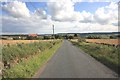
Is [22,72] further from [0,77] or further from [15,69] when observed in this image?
[0,77]

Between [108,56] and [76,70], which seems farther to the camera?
[108,56]

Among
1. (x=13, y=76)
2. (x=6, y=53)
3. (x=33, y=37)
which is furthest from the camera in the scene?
(x=33, y=37)

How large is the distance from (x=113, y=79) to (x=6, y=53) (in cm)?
1393

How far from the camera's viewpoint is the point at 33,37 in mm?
133250

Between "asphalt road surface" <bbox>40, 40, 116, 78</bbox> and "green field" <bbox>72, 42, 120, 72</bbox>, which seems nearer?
"asphalt road surface" <bbox>40, 40, 116, 78</bbox>

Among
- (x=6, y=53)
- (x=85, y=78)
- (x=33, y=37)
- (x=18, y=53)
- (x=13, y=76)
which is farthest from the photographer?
(x=33, y=37)

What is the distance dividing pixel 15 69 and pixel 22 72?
0.39 meters

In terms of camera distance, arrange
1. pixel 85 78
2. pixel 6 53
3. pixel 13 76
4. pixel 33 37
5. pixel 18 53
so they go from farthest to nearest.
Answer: pixel 33 37 → pixel 18 53 → pixel 6 53 → pixel 85 78 → pixel 13 76

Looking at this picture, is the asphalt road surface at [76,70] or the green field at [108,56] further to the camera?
the green field at [108,56]

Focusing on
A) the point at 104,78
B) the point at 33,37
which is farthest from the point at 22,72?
the point at 33,37

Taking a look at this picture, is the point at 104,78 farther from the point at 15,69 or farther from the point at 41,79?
the point at 15,69

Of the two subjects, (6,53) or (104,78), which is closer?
(104,78)

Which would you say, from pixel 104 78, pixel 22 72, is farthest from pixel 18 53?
pixel 104 78

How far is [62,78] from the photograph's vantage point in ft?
37.5
